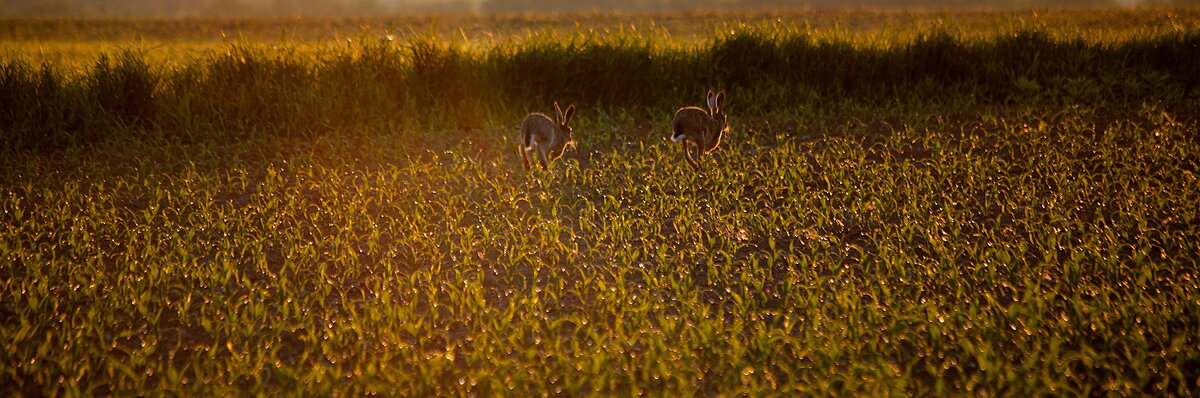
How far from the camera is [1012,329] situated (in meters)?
3.88

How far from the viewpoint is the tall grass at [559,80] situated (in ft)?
27.3

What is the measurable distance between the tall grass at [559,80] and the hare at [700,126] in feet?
6.59

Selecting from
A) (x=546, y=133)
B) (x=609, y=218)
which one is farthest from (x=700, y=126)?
(x=609, y=218)

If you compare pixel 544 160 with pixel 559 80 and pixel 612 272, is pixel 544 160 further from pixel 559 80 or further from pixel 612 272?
pixel 559 80

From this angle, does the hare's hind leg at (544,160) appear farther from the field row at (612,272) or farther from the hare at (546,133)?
the field row at (612,272)

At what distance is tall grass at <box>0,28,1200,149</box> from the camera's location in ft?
27.3

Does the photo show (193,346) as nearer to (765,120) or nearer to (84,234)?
(84,234)

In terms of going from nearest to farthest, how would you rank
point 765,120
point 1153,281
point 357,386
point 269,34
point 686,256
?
point 357,386 → point 1153,281 → point 686,256 → point 765,120 → point 269,34

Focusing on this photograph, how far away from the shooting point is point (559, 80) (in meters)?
9.34

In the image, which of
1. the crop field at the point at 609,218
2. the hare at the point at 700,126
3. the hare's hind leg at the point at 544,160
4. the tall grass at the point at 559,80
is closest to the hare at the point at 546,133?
the hare's hind leg at the point at 544,160

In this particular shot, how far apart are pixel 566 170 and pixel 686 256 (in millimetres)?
2218

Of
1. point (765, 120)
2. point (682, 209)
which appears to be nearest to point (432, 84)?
point (765, 120)

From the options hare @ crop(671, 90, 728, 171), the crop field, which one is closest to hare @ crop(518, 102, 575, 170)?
the crop field

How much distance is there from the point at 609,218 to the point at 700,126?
153 centimetres
